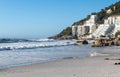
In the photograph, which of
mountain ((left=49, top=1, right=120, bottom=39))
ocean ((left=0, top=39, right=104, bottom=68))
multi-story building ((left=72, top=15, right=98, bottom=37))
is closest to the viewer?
ocean ((left=0, top=39, right=104, bottom=68))

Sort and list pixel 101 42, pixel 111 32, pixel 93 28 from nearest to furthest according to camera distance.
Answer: pixel 101 42 → pixel 111 32 → pixel 93 28

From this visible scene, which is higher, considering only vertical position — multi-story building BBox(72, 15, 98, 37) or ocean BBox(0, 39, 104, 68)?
multi-story building BBox(72, 15, 98, 37)

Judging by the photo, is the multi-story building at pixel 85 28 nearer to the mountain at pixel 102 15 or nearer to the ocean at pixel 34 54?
the mountain at pixel 102 15

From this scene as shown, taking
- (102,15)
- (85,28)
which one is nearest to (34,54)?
(85,28)

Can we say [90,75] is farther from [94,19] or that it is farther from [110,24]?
[94,19]

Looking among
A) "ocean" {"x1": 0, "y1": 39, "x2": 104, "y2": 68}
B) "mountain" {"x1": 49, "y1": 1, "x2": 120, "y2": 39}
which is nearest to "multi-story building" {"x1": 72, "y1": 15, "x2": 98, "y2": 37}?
"mountain" {"x1": 49, "y1": 1, "x2": 120, "y2": 39}

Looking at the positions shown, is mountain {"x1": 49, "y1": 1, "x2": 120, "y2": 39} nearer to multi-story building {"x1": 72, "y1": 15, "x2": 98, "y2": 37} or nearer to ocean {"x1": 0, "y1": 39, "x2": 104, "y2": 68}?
multi-story building {"x1": 72, "y1": 15, "x2": 98, "y2": 37}

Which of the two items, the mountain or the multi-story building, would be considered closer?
the multi-story building

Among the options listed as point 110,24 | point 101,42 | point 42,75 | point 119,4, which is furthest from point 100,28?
point 42,75

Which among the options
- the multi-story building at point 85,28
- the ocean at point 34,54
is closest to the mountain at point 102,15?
the multi-story building at point 85,28

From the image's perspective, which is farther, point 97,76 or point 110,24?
point 110,24

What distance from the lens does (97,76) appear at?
545 inches

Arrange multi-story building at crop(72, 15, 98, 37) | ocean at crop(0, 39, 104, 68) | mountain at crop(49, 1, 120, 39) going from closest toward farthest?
ocean at crop(0, 39, 104, 68), multi-story building at crop(72, 15, 98, 37), mountain at crop(49, 1, 120, 39)

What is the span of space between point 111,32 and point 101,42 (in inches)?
2187
